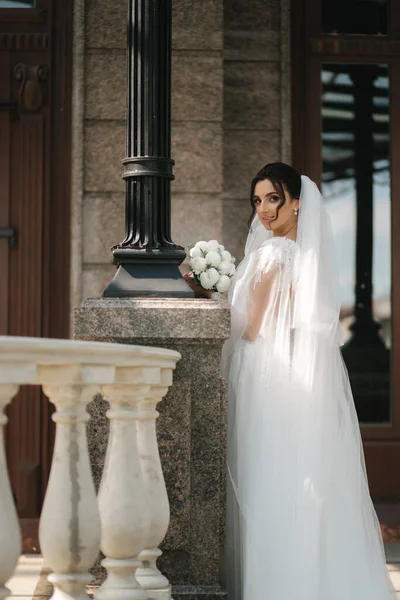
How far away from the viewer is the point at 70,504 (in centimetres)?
247

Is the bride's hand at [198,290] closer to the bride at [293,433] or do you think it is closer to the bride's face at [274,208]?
the bride at [293,433]

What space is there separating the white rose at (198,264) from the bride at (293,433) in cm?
21

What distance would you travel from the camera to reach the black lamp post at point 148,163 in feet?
12.8

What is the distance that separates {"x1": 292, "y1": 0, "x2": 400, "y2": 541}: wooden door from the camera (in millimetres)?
6422

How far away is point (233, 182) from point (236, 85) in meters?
0.70

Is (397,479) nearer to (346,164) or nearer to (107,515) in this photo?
(346,164)

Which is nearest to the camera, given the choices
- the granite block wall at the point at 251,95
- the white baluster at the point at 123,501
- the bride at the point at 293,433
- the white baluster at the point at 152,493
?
the white baluster at the point at 123,501

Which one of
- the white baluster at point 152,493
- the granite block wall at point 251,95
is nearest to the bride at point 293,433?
the white baluster at point 152,493

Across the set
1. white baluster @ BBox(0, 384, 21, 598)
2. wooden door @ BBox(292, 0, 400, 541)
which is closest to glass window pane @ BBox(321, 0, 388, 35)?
wooden door @ BBox(292, 0, 400, 541)

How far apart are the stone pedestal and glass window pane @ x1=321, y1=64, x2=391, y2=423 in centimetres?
284

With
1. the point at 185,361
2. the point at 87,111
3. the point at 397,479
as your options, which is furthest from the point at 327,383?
the point at 87,111

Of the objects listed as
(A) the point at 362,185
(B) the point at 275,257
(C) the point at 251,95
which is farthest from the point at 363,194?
(B) the point at 275,257

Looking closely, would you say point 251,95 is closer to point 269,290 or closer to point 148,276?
point 269,290

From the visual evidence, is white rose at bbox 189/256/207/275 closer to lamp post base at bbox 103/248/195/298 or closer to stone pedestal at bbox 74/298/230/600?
lamp post base at bbox 103/248/195/298
